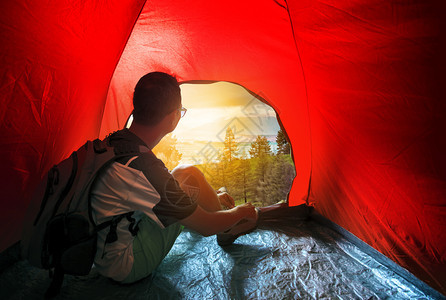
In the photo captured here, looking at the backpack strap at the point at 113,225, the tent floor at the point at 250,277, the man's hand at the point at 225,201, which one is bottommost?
the tent floor at the point at 250,277

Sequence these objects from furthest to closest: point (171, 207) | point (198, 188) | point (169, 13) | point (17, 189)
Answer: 1. point (169, 13)
2. point (198, 188)
3. point (17, 189)
4. point (171, 207)

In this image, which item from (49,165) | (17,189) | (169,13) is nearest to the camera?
(17,189)

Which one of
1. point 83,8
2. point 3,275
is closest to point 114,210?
point 3,275

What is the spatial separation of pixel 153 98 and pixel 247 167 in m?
1.34

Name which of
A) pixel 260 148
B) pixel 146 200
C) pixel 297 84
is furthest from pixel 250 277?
pixel 297 84

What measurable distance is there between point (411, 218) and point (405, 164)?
272 mm

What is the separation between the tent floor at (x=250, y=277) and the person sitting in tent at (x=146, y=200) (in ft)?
0.53

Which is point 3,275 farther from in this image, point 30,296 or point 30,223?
point 30,223

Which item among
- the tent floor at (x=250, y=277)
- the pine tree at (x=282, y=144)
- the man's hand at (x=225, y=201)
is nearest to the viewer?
the tent floor at (x=250, y=277)

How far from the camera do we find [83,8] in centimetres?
129

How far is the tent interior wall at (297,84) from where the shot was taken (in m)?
1.10

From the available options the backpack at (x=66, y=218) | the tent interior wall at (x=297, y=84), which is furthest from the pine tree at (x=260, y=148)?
the backpack at (x=66, y=218)

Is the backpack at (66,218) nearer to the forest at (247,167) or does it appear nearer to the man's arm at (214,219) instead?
the man's arm at (214,219)

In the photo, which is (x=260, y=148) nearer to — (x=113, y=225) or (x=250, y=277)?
(x=250, y=277)
